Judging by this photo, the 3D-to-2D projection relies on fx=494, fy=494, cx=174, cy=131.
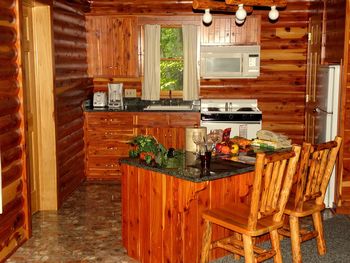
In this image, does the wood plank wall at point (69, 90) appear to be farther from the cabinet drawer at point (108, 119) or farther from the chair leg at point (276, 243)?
the chair leg at point (276, 243)

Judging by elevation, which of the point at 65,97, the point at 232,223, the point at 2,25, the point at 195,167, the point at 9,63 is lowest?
the point at 232,223

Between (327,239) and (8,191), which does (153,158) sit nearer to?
(8,191)

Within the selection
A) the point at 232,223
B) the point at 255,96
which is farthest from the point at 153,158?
the point at 255,96

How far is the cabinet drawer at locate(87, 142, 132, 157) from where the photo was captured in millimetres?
6680

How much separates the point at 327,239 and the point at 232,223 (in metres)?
1.56

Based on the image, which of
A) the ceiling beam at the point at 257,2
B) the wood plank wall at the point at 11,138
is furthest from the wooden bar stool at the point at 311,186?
the wood plank wall at the point at 11,138

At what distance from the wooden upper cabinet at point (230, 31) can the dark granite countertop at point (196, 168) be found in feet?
10.6

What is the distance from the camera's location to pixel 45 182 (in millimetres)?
5426

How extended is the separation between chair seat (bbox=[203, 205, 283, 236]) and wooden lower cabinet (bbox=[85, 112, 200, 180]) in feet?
9.85

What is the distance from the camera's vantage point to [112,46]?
690 cm

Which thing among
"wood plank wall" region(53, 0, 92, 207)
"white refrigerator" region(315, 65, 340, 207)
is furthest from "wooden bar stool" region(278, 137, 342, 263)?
"wood plank wall" region(53, 0, 92, 207)

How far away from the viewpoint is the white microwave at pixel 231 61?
680 cm

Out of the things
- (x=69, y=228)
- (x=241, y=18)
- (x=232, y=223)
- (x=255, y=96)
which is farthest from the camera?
(x=255, y=96)

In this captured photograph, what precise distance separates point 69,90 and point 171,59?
1.75 meters
